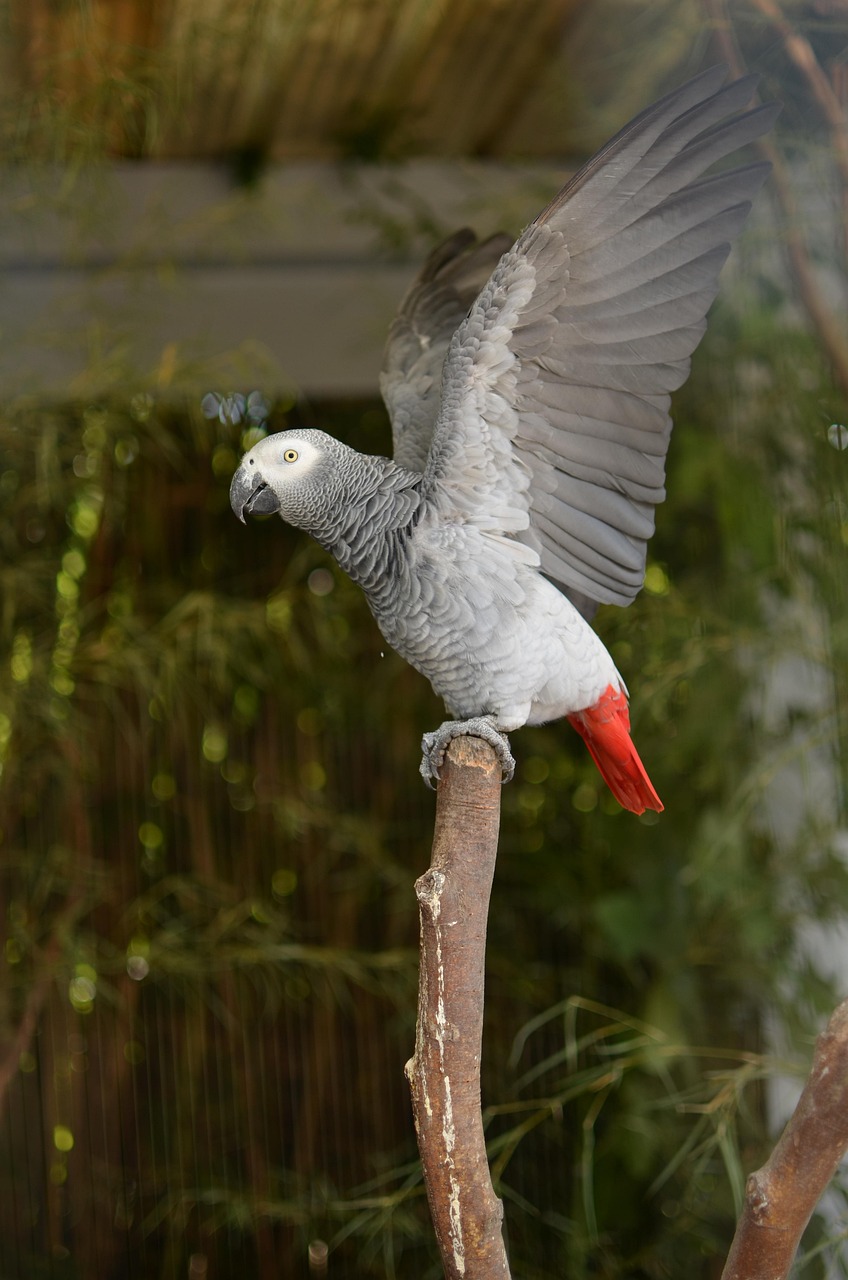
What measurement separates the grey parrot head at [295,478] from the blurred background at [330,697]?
0.62 meters

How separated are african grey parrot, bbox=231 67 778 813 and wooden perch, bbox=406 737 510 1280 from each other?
14 centimetres

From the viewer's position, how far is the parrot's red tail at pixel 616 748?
1.08m

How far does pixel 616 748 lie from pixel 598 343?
0.38 metres

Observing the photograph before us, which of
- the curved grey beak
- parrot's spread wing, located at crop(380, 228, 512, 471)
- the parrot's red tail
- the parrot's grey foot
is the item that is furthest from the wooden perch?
parrot's spread wing, located at crop(380, 228, 512, 471)

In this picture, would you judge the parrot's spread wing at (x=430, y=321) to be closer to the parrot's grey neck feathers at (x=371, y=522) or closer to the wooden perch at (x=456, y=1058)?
the parrot's grey neck feathers at (x=371, y=522)

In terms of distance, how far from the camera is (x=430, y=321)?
127 centimetres

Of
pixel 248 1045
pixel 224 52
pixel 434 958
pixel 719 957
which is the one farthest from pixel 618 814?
pixel 224 52

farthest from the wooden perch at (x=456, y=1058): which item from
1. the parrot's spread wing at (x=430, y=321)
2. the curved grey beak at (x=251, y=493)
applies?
→ the parrot's spread wing at (x=430, y=321)

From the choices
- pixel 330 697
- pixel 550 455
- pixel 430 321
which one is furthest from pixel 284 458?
pixel 330 697

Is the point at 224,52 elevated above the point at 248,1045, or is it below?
above

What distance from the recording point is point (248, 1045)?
2127 millimetres

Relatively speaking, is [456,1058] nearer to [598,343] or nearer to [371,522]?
[371,522]

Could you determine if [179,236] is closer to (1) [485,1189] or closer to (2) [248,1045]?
(2) [248,1045]

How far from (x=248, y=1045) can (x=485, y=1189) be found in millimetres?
1362
